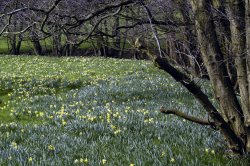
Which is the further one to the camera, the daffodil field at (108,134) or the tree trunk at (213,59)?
the daffodil field at (108,134)

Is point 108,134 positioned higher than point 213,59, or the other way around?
point 213,59

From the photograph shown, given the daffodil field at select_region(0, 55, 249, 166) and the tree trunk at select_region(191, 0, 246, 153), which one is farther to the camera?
the daffodil field at select_region(0, 55, 249, 166)

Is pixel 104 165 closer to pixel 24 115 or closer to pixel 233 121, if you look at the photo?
pixel 233 121

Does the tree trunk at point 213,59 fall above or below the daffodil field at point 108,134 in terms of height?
above

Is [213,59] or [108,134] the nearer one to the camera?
[213,59]

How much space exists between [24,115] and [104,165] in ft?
18.9

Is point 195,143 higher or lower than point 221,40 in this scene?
lower

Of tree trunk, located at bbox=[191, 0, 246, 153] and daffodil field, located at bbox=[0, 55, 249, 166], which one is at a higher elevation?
tree trunk, located at bbox=[191, 0, 246, 153]

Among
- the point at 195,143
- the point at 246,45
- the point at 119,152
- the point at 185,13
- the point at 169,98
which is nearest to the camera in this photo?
the point at 246,45

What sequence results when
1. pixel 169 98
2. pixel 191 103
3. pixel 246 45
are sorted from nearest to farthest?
pixel 246 45 < pixel 191 103 < pixel 169 98

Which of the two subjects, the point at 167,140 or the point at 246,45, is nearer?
the point at 246,45

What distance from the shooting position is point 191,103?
11.2m

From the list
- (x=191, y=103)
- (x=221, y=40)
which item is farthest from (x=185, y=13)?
(x=191, y=103)

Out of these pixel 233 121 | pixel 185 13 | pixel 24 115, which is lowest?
pixel 24 115
